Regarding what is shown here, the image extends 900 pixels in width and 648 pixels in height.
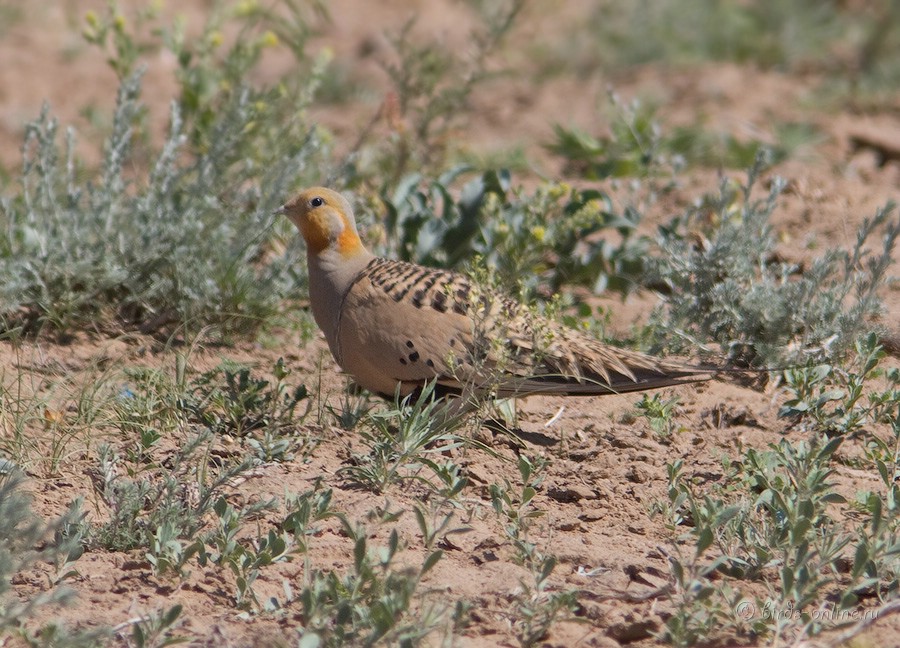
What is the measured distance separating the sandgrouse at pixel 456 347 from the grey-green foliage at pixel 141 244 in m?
0.79

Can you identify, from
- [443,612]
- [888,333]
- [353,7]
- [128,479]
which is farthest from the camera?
[353,7]

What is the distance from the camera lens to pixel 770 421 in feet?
14.7

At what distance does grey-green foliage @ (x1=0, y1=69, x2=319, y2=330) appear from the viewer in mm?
5078

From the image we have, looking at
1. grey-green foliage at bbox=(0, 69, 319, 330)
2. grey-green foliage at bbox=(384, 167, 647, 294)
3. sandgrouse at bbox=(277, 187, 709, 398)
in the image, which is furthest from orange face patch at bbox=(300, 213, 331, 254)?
grey-green foliage at bbox=(384, 167, 647, 294)

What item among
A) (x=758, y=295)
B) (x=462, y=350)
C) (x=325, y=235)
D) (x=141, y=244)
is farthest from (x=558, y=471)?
(x=141, y=244)

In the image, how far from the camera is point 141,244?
520 cm

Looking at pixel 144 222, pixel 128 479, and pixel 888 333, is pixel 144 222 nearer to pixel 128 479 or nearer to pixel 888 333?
pixel 128 479

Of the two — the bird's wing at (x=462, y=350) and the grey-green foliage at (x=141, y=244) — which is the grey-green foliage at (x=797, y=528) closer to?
the bird's wing at (x=462, y=350)

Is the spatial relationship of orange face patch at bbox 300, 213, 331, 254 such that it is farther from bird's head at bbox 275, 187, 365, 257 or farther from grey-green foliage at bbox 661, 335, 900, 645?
grey-green foliage at bbox 661, 335, 900, 645

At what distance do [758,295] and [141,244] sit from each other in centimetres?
252

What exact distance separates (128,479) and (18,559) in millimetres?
785

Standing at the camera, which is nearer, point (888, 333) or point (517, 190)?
point (888, 333)

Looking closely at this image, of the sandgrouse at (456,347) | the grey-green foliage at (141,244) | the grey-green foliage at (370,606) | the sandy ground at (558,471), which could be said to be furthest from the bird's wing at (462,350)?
the grey-green foliage at (370,606)

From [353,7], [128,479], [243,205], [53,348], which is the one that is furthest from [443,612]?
[353,7]
